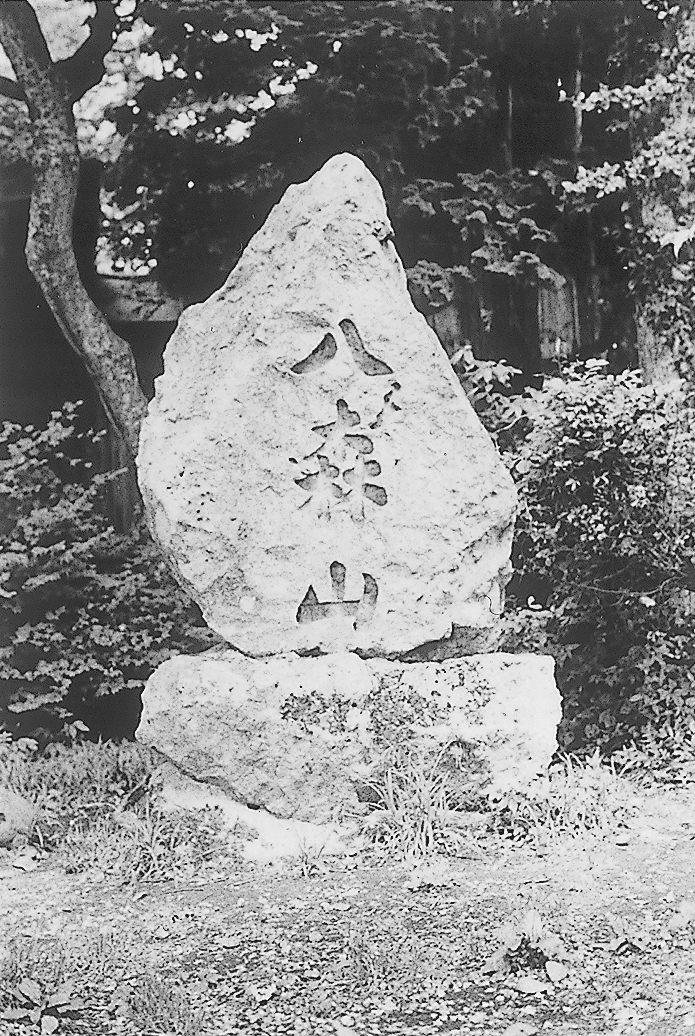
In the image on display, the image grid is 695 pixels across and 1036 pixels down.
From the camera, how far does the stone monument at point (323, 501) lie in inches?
175

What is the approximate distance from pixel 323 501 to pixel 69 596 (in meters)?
2.08

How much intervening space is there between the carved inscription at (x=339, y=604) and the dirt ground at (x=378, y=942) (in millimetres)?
886

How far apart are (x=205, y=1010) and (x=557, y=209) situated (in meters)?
4.70

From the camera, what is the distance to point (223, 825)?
4449 mm

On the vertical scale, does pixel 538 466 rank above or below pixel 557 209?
below

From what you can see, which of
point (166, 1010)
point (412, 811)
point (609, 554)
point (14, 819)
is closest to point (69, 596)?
point (14, 819)

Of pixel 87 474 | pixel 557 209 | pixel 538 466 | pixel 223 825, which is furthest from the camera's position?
pixel 557 209

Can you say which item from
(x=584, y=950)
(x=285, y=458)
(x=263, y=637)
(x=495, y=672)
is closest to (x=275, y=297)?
(x=285, y=458)

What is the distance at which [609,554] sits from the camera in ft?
18.8

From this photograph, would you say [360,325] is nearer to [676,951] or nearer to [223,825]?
[223,825]

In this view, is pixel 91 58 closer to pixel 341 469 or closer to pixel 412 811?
pixel 341 469

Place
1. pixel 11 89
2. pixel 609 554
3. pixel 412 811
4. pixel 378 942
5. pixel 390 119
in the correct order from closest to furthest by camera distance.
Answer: pixel 378 942, pixel 412 811, pixel 609 554, pixel 11 89, pixel 390 119

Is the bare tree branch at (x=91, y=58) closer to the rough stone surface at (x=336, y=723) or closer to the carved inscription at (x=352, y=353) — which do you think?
the carved inscription at (x=352, y=353)

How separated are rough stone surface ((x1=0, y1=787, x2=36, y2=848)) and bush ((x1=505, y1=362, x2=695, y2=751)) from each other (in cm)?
244
